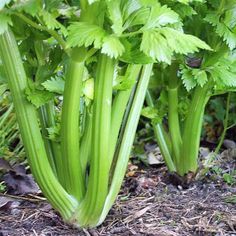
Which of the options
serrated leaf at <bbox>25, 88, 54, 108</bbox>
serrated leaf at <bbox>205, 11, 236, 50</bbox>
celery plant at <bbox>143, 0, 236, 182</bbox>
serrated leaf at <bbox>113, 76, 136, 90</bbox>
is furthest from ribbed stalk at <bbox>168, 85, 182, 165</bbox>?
serrated leaf at <bbox>25, 88, 54, 108</bbox>

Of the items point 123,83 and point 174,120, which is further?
point 174,120

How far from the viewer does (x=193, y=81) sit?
1397 mm

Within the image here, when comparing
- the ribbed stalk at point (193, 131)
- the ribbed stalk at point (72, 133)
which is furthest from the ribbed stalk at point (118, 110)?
the ribbed stalk at point (193, 131)

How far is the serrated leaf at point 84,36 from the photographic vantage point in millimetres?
961

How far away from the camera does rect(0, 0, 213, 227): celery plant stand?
98 centimetres

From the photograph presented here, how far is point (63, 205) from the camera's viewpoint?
122cm

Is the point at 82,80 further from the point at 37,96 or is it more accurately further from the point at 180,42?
the point at 180,42

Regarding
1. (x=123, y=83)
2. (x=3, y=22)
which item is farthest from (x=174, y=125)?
(x=3, y=22)

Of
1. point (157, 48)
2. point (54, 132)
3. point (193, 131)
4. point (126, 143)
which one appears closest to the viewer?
point (157, 48)

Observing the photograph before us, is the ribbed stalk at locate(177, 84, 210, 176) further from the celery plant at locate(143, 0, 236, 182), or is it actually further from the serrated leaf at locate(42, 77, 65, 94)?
the serrated leaf at locate(42, 77, 65, 94)

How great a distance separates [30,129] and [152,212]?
0.45 metres

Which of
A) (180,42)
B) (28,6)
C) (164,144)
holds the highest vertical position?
(28,6)

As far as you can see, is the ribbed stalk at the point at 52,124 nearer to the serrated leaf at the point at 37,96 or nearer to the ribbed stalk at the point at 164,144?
the serrated leaf at the point at 37,96

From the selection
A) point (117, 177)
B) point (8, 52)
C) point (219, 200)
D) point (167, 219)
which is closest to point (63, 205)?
point (117, 177)
